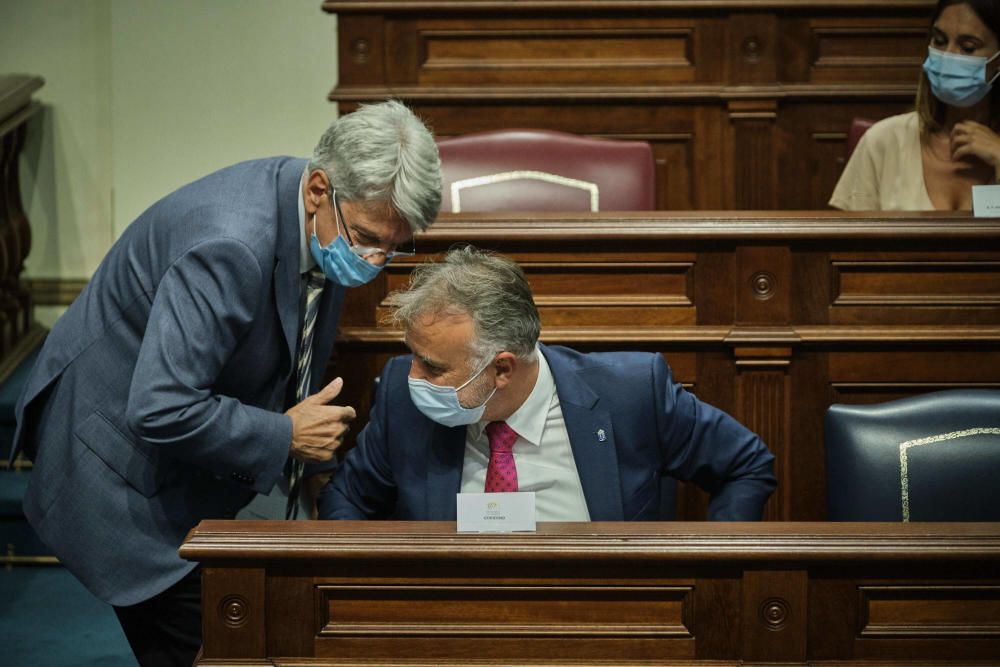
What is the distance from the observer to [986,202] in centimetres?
245

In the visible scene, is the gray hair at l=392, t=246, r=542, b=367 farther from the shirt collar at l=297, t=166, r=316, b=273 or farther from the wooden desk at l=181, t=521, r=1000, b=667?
the wooden desk at l=181, t=521, r=1000, b=667

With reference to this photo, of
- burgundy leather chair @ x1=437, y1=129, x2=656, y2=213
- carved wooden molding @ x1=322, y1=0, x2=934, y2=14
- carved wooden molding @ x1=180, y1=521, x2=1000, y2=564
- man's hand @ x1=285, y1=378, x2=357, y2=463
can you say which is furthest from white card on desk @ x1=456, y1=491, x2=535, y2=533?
carved wooden molding @ x1=322, y1=0, x2=934, y2=14

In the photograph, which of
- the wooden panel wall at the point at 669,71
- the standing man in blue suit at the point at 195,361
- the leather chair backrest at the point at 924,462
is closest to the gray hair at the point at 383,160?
the standing man in blue suit at the point at 195,361

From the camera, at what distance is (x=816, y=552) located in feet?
5.10

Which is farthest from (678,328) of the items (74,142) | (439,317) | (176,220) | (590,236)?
(74,142)

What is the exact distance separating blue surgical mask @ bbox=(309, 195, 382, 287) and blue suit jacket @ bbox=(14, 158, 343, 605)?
3cm

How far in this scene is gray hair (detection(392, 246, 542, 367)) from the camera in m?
1.97

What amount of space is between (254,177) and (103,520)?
0.57m

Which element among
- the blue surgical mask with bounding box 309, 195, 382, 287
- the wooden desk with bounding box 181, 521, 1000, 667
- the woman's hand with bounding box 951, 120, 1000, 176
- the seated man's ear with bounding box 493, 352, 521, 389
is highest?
the woman's hand with bounding box 951, 120, 1000, 176

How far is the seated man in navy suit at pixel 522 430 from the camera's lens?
1.99m

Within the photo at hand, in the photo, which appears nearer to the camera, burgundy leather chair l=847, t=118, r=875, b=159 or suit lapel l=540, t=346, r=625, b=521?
suit lapel l=540, t=346, r=625, b=521

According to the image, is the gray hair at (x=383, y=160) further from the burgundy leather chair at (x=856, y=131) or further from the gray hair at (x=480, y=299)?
the burgundy leather chair at (x=856, y=131)

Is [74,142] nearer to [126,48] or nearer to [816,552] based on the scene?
[126,48]

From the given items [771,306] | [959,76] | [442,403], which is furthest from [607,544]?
[959,76]
